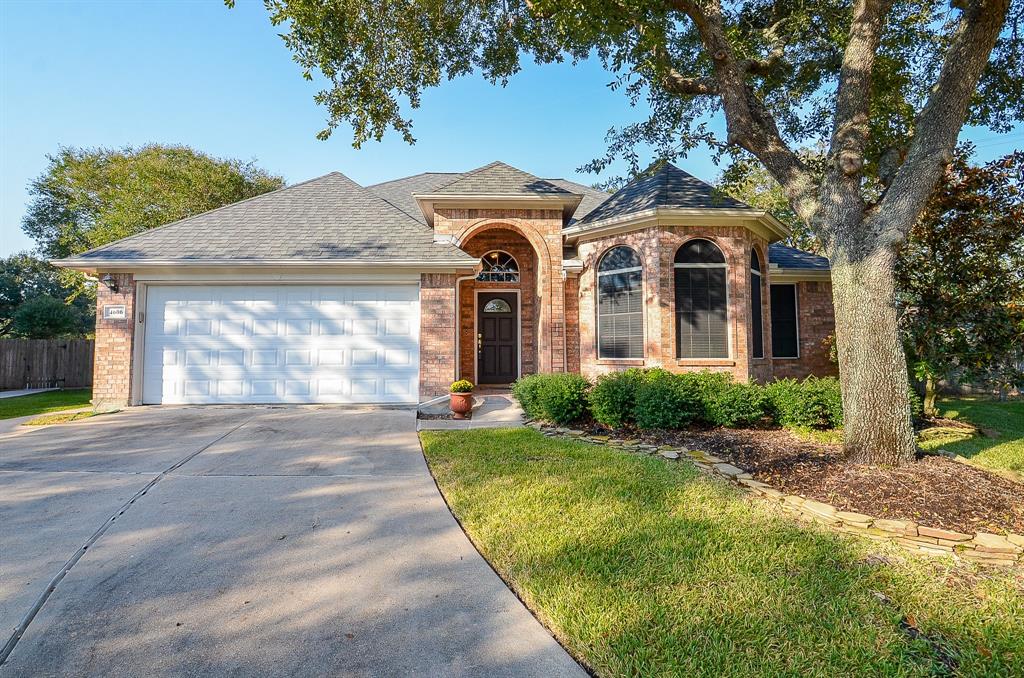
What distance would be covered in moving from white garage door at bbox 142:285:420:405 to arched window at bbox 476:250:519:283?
10.7 ft

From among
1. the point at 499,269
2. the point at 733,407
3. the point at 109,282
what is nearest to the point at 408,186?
the point at 499,269

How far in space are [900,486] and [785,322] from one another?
8678 mm

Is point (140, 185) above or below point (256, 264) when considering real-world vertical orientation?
above

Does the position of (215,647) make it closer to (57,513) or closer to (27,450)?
(57,513)

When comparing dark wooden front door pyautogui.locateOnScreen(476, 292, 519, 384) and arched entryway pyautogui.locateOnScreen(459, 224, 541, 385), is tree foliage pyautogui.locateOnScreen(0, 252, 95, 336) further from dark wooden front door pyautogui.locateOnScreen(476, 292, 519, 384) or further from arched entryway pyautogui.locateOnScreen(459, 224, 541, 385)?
dark wooden front door pyautogui.locateOnScreen(476, 292, 519, 384)

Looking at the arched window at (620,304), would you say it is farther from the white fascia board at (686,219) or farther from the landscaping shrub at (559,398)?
the landscaping shrub at (559,398)

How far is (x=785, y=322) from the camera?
39.0ft

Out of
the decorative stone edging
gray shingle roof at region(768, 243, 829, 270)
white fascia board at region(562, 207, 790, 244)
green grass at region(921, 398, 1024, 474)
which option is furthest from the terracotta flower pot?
gray shingle roof at region(768, 243, 829, 270)

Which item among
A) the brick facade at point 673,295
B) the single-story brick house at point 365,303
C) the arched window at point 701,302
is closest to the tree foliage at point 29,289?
the single-story brick house at point 365,303

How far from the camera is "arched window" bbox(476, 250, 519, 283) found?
39.2 ft

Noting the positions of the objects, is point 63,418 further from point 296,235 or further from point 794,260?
point 794,260

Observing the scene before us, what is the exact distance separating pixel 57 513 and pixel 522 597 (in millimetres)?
3907

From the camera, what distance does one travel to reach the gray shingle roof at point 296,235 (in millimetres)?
9148

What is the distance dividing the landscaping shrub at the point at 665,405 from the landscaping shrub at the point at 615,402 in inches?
6.4
